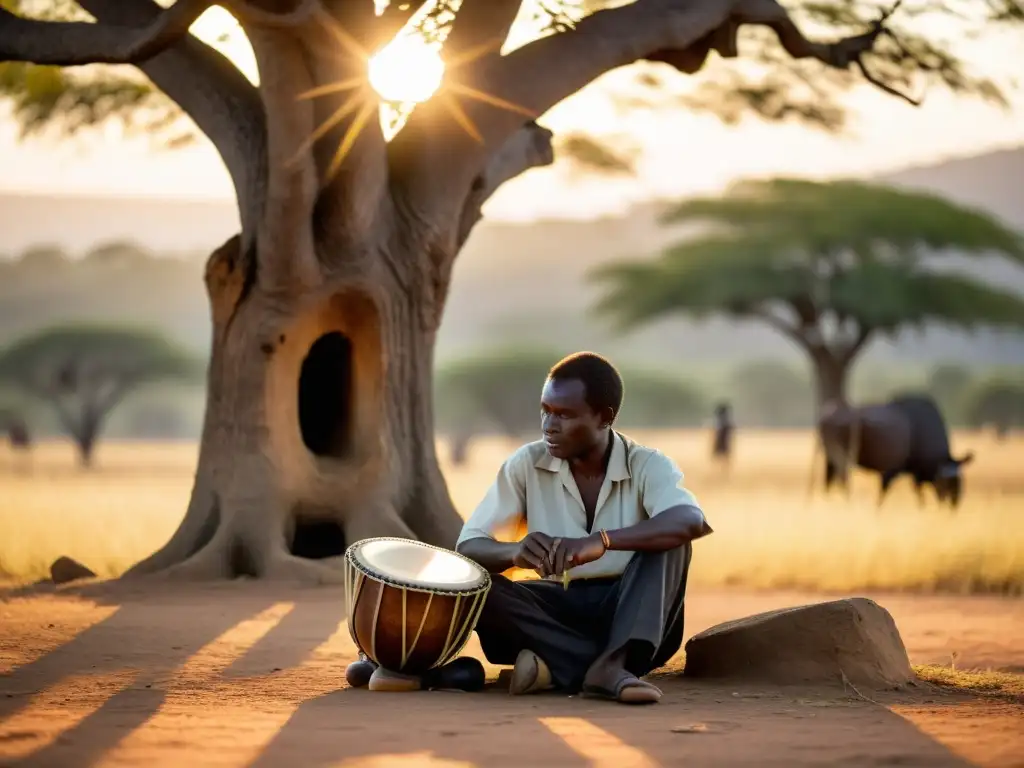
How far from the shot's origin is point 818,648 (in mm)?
6422

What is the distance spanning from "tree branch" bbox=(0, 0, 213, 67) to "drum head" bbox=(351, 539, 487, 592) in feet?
11.1

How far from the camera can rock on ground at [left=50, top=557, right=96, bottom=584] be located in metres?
10.8

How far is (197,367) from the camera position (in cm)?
5169

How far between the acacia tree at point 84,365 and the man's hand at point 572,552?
42167 millimetres

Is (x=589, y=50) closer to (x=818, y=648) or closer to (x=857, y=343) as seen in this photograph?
(x=818, y=648)

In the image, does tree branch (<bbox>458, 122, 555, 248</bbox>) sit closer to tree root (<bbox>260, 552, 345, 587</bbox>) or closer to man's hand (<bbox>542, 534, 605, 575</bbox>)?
tree root (<bbox>260, 552, 345, 587</bbox>)

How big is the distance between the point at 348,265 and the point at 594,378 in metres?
5.01

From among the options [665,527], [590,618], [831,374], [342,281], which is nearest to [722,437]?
[831,374]

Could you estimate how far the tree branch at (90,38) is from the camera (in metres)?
8.36

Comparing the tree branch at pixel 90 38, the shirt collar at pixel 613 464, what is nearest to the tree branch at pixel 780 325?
the tree branch at pixel 90 38

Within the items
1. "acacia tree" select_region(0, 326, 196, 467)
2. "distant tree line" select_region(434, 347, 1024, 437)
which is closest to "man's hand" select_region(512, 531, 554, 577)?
"distant tree line" select_region(434, 347, 1024, 437)

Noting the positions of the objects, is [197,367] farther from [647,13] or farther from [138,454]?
[647,13]

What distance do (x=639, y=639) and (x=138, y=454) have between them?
49.0 m

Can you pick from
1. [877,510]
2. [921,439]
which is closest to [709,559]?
[877,510]
